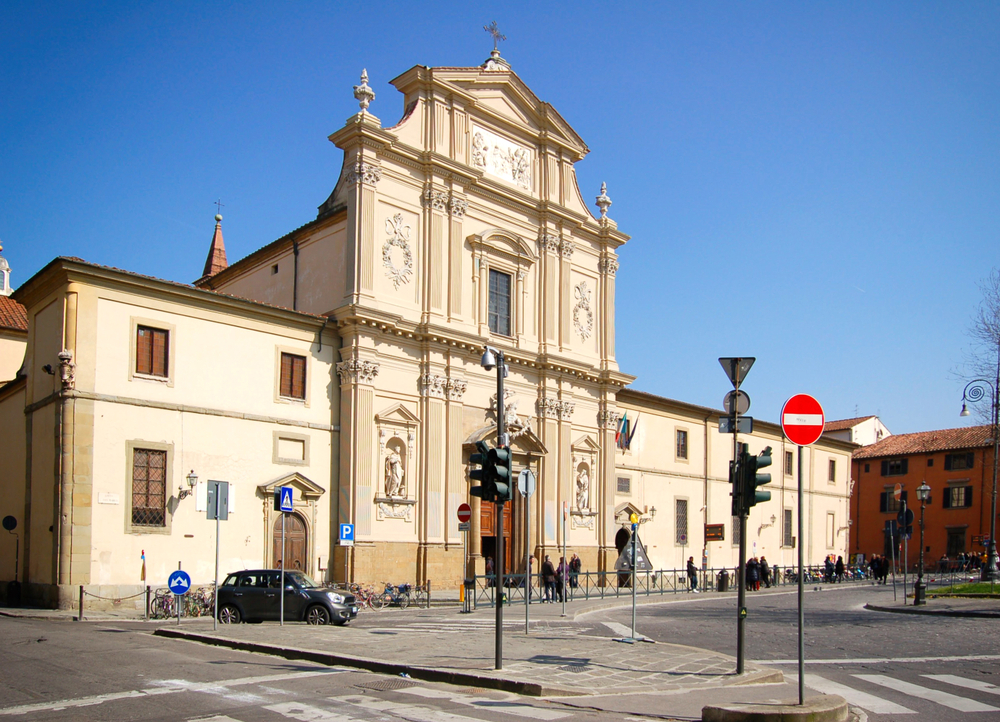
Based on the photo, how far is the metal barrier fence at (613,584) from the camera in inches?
1216

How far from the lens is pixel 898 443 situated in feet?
239

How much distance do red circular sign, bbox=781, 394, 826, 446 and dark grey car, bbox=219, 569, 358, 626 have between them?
13.0 m

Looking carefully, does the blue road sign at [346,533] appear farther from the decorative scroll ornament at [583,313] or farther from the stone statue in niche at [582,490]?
the decorative scroll ornament at [583,313]

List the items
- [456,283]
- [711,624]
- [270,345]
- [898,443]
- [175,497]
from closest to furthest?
[711,624] → [175,497] → [270,345] → [456,283] → [898,443]

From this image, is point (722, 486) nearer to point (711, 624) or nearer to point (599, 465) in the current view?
point (599, 465)

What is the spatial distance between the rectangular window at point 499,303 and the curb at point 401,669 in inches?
868

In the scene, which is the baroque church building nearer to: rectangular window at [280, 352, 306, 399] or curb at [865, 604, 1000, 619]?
rectangular window at [280, 352, 306, 399]

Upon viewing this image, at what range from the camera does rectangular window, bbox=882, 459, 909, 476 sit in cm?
7067

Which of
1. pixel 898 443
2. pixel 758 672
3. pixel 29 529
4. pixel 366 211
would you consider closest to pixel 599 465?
pixel 366 211

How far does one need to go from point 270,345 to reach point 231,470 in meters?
4.25

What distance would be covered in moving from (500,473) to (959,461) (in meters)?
63.9

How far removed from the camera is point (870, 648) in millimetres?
17125

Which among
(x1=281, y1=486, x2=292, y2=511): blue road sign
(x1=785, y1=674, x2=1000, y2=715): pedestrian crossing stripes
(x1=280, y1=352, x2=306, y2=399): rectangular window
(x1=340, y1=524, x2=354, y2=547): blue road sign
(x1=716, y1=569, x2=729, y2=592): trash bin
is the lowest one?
(x1=716, y1=569, x2=729, y2=592): trash bin

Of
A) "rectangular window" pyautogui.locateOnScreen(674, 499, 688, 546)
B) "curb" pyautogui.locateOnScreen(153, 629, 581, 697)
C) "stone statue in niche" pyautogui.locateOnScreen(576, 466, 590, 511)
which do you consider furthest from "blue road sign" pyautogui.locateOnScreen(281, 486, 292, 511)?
"rectangular window" pyautogui.locateOnScreen(674, 499, 688, 546)
